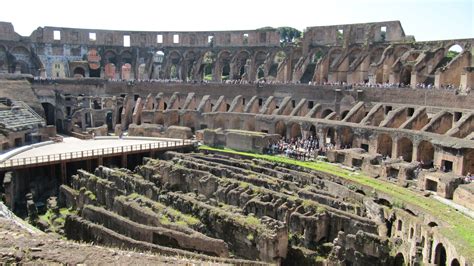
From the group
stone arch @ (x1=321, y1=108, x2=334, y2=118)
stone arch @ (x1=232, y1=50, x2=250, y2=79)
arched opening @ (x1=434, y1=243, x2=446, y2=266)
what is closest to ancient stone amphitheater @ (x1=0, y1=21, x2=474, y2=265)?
arched opening @ (x1=434, y1=243, x2=446, y2=266)

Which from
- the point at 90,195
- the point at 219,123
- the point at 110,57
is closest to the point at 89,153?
the point at 90,195

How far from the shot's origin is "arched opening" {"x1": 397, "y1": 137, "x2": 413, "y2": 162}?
3094 centimetres

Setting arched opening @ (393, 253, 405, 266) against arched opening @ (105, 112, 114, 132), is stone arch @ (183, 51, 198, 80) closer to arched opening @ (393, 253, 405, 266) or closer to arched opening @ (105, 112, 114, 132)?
arched opening @ (105, 112, 114, 132)

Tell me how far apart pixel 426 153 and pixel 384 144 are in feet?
10.7

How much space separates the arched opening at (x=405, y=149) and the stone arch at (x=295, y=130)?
30.9ft

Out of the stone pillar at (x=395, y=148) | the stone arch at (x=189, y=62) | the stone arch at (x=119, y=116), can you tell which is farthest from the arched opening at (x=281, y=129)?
the stone arch at (x=189, y=62)

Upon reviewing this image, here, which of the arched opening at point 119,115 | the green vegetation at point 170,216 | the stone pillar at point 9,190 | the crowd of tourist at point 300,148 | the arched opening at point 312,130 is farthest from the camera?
the arched opening at point 119,115

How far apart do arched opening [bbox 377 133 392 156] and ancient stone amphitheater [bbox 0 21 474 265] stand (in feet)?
0.26

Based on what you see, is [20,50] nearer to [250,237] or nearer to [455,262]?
[250,237]

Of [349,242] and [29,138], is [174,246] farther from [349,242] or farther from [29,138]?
[29,138]

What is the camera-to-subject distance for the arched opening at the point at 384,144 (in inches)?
1262

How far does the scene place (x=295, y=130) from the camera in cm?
3828

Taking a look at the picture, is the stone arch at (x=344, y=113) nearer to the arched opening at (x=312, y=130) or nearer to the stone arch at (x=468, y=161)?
the arched opening at (x=312, y=130)

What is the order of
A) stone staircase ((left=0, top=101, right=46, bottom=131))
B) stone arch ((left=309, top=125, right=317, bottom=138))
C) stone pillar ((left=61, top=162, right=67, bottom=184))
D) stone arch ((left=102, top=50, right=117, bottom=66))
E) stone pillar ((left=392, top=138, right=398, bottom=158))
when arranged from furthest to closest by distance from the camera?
stone arch ((left=102, top=50, right=117, bottom=66)) < stone arch ((left=309, top=125, right=317, bottom=138)) < stone staircase ((left=0, top=101, right=46, bottom=131)) < stone pillar ((left=61, top=162, right=67, bottom=184)) < stone pillar ((left=392, top=138, right=398, bottom=158))
